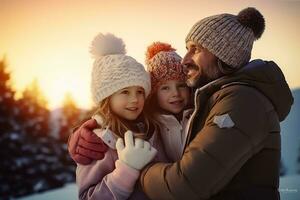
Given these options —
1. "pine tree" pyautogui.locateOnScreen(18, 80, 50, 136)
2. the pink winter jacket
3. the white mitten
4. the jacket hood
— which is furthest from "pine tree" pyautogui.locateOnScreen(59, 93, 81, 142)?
the jacket hood

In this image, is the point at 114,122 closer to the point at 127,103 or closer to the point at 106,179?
the point at 127,103

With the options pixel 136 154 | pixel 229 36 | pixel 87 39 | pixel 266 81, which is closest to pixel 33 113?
pixel 87 39

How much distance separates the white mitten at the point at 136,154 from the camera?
4.68 feet

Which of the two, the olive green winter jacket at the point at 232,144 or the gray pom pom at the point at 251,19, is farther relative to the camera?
the gray pom pom at the point at 251,19

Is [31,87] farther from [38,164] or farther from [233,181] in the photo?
[233,181]

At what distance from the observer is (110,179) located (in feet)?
4.90

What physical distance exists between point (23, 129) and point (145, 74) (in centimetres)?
246

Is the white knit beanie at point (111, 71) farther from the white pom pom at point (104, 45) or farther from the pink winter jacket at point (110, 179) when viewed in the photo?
the pink winter jacket at point (110, 179)

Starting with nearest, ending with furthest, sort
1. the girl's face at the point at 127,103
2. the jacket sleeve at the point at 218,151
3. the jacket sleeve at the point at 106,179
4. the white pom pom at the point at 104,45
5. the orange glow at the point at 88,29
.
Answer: the jacket sleeve at the point at 218,151 < the jacket sleeve at the point at 106,179 < the girl's face at the point at 127,103 < the white pom pom at the point at 104,45 < the orange glow at the point at 88,29

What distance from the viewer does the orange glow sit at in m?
2.53

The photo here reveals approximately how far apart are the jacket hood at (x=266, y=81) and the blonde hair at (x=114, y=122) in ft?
1.40

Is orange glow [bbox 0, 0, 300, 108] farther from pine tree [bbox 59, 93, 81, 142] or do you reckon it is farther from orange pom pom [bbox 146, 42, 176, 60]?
orange pom pom [bbox 146, 42, 176, 60]

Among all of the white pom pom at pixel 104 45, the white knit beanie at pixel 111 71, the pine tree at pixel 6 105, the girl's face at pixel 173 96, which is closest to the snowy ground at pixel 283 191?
the pine tree at pixel 6 105

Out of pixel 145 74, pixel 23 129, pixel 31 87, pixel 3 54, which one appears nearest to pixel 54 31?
pixel 3 54
